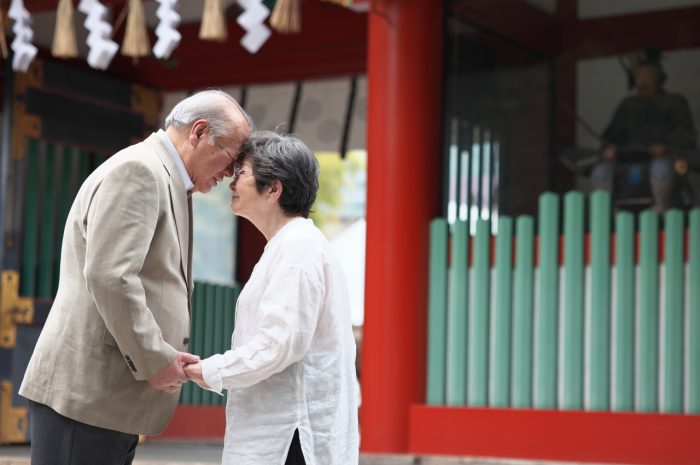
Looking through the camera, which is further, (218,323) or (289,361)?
(218,323)

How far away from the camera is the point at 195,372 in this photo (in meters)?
2.85

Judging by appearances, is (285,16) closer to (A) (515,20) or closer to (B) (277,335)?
(A) (515,20)

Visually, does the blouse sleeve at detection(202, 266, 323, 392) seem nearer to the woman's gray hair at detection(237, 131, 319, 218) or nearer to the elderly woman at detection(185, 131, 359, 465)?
the elderly woman at detection(185, 131, 359, 465)

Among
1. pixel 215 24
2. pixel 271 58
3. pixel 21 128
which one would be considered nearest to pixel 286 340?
pixel 215 24

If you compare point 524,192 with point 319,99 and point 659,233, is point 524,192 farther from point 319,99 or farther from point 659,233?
point 319,99

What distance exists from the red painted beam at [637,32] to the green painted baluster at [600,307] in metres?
0.73

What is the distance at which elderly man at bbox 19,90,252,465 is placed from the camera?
2.77 meters

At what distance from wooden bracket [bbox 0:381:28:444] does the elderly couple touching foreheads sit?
4.26 metres

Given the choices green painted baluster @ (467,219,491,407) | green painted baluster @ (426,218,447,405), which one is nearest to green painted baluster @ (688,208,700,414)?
green painted baluster @ (467,219,491,407)

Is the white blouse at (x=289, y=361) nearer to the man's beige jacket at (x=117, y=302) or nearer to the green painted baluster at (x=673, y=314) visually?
the man's beige jacket at (x=117, y=302)

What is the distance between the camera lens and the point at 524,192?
5738 millimetres

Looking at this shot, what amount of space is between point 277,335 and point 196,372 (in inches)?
9.9

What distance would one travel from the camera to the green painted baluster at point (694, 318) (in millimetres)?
5188

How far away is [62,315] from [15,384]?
14.3 feet
